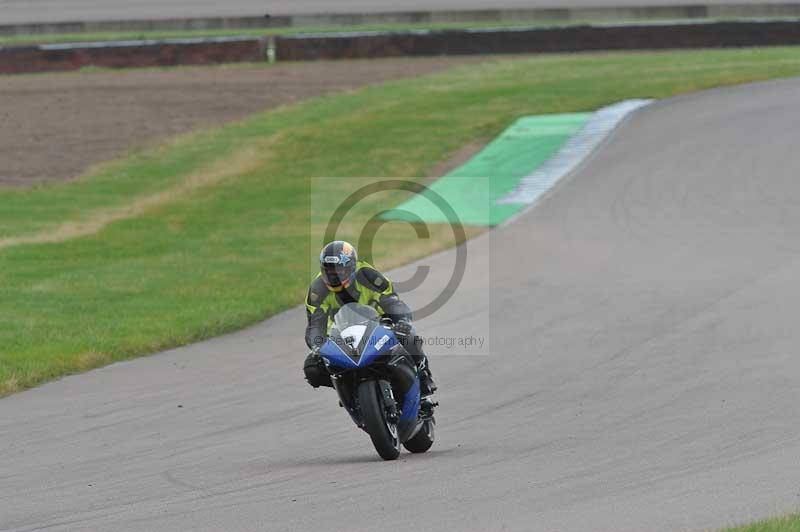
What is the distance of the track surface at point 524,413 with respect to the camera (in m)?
7.37

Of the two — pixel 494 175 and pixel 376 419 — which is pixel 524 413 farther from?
pixel 494 175

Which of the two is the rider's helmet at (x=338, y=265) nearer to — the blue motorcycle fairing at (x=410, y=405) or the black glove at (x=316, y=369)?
the black glove at (x=316, y=369)

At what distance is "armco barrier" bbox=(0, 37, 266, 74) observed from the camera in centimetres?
4059

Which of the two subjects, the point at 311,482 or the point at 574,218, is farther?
the point at 574,218

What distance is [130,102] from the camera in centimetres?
3509

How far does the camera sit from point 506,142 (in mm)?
27656

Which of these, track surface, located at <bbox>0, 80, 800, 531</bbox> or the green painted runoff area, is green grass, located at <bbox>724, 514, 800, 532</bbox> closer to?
track surface, located at <bbox>0, 80, 800, 531</bbox>

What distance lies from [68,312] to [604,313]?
6.57 m

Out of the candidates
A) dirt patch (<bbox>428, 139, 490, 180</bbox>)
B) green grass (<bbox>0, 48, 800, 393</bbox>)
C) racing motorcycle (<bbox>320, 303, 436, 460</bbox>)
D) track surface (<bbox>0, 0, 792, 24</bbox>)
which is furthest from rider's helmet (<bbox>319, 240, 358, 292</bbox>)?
track surface (<bbox>0, 0, 792, 24</bbox>)

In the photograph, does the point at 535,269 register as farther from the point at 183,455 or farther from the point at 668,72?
the point at 668,72

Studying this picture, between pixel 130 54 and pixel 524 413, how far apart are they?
32.5 metres

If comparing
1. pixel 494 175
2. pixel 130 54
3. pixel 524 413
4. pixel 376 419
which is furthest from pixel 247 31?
pixel 376 419

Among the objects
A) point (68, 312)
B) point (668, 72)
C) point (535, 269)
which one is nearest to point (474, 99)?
point (668, 72)

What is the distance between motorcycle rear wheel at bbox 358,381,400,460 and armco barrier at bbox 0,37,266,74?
108ft
